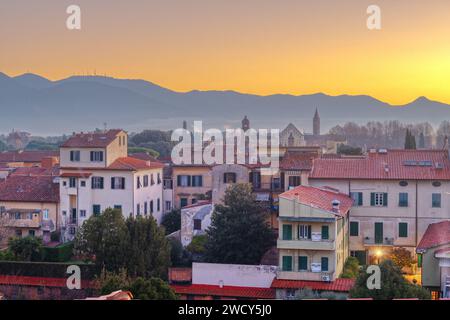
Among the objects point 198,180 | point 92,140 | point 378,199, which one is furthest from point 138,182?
point 378,199

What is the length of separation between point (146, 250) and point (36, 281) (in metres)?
1.72

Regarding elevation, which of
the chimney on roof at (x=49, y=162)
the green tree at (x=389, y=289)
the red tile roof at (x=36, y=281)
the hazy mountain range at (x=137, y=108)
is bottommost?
the red tile roof at (x=36, y=281)

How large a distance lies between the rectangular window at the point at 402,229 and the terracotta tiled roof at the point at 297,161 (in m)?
2.22

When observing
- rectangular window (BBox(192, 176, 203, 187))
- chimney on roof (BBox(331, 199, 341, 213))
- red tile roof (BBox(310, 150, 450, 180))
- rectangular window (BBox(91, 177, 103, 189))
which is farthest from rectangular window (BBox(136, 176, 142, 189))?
chimney on roof (BBox(331, 199, 341, 213))

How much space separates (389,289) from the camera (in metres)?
7.00

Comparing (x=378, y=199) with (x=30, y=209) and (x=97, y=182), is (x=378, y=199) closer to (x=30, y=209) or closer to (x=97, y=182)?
(x=97, y=182)

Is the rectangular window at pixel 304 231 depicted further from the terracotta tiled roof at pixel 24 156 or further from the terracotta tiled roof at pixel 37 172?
the terracotta tiled roof at pixel 24 156

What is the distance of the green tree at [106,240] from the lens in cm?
931

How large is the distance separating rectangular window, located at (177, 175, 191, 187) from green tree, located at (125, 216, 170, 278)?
16.4 feet

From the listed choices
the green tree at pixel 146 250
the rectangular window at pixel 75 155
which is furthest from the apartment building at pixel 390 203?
the rectangular window at pixel 75 155

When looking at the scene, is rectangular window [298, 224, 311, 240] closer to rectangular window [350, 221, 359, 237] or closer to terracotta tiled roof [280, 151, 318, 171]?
rectangular window [350, 221, 359, 237]

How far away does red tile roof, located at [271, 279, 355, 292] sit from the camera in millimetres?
8438

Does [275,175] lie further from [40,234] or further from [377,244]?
[40,234]
